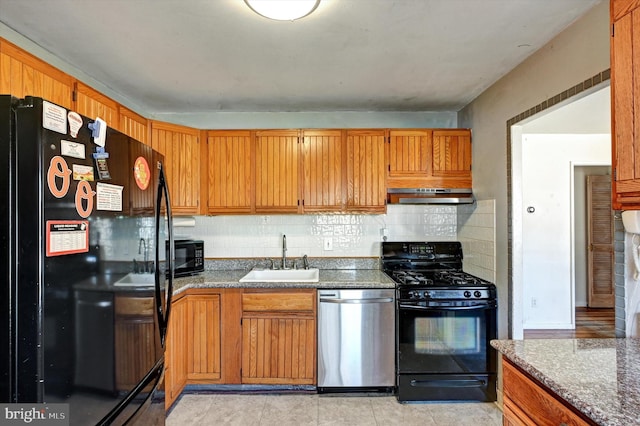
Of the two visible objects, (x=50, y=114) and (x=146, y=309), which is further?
(x=146, y=309)

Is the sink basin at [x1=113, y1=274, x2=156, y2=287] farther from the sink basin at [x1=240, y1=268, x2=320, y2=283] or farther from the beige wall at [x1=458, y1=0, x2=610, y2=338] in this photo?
the beige wall at [x1=458, y1=0, x2=610, y2=338]

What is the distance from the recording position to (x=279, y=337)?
2678 millimetres

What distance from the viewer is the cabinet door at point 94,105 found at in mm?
2030

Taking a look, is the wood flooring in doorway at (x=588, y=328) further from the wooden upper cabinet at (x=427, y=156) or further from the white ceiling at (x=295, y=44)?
the white ceiling at (x=295, y=44)

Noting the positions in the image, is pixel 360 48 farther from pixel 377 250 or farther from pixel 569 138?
pixel 569 138

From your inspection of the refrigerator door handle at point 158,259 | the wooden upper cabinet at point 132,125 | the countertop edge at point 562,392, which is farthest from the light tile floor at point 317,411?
the wooden upper cabinet at point 132,125

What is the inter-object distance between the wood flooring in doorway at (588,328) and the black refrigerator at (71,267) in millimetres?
4219

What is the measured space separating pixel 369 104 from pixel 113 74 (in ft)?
6.74

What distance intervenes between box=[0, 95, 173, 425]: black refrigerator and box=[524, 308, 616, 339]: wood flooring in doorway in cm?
422

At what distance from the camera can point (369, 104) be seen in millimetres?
3070

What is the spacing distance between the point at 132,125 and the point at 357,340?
2.42 metres

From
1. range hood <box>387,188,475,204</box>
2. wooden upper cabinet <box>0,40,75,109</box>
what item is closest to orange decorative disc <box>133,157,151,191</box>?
wooden upper cabinet <box>0,40,75,109</box>

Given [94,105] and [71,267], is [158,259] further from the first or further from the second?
[94,105]

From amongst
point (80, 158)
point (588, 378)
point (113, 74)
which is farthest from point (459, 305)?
point (113, 74)
